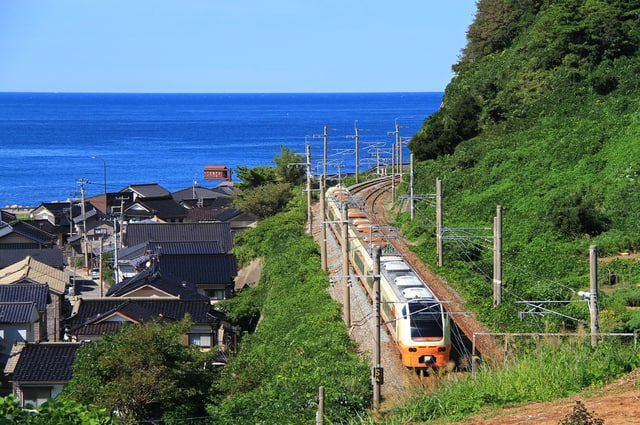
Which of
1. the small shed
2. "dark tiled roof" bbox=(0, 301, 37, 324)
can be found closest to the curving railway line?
"dark tiled roof" bbox=(0, 301, 37, 324)

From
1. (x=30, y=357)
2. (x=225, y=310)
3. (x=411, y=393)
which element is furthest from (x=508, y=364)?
(x=225, y=310)

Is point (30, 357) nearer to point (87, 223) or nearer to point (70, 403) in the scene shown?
point (70, 403)

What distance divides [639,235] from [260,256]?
14.7 meters

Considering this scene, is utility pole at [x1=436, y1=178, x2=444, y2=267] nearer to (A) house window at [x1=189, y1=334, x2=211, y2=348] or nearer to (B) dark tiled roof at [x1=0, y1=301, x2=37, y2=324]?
(A) house window at [x1=189, y1=334, x2=211, y2=348]

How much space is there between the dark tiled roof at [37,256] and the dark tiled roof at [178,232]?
10.9 feet

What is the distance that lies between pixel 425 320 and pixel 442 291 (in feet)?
19.6

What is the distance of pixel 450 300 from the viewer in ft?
72.1

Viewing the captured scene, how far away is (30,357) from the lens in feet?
68.9

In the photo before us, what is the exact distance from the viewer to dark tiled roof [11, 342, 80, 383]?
67.2 ft

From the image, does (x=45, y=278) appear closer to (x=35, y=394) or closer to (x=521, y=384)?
(x=35, y=394)

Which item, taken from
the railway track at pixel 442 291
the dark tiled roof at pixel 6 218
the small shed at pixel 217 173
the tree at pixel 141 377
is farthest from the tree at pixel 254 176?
the small shed at pixel 217 173

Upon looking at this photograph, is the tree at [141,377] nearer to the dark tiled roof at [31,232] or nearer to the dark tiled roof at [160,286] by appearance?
the dark tiled roof at [160,286]

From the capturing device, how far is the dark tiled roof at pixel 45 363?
20.5 metres

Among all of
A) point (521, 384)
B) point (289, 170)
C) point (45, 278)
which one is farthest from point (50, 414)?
point (289, 170)
